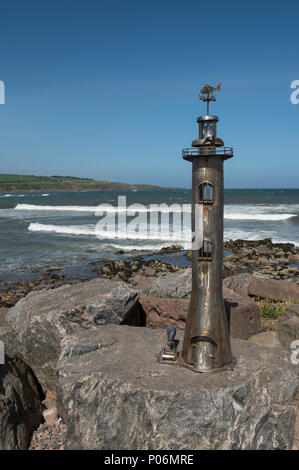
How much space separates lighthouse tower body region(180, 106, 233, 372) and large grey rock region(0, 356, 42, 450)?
2515 mm

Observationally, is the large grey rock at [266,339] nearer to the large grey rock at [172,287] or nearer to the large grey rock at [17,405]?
the large grey rock at [172,287]

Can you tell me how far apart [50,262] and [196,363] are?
53.7 ft

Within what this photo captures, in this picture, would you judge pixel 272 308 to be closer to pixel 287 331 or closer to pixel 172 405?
pixel 287 331

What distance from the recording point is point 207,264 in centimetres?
582

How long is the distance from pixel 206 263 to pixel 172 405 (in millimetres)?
2047

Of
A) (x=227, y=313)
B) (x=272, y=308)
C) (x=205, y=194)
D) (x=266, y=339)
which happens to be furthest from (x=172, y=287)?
(x=205, y=194)

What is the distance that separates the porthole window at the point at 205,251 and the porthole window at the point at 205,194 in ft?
1.99

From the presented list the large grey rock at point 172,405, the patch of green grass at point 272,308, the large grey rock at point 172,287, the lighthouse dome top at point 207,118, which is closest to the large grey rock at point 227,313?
the large grey rock at point 172,287

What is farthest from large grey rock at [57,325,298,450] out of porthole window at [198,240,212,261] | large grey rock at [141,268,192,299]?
large grey rock at [141,268,192,299]

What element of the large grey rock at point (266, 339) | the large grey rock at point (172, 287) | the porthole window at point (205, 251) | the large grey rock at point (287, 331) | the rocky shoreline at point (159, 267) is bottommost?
the rocky shoreline at point (159, 267)

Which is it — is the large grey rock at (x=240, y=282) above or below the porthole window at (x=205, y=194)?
below

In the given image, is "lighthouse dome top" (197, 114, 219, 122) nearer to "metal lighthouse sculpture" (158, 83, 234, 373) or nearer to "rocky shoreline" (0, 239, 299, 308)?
→ "metal lighthouse sculpture" (158, 83, 234, 373)

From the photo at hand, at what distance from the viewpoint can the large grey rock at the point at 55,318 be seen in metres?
6.92
